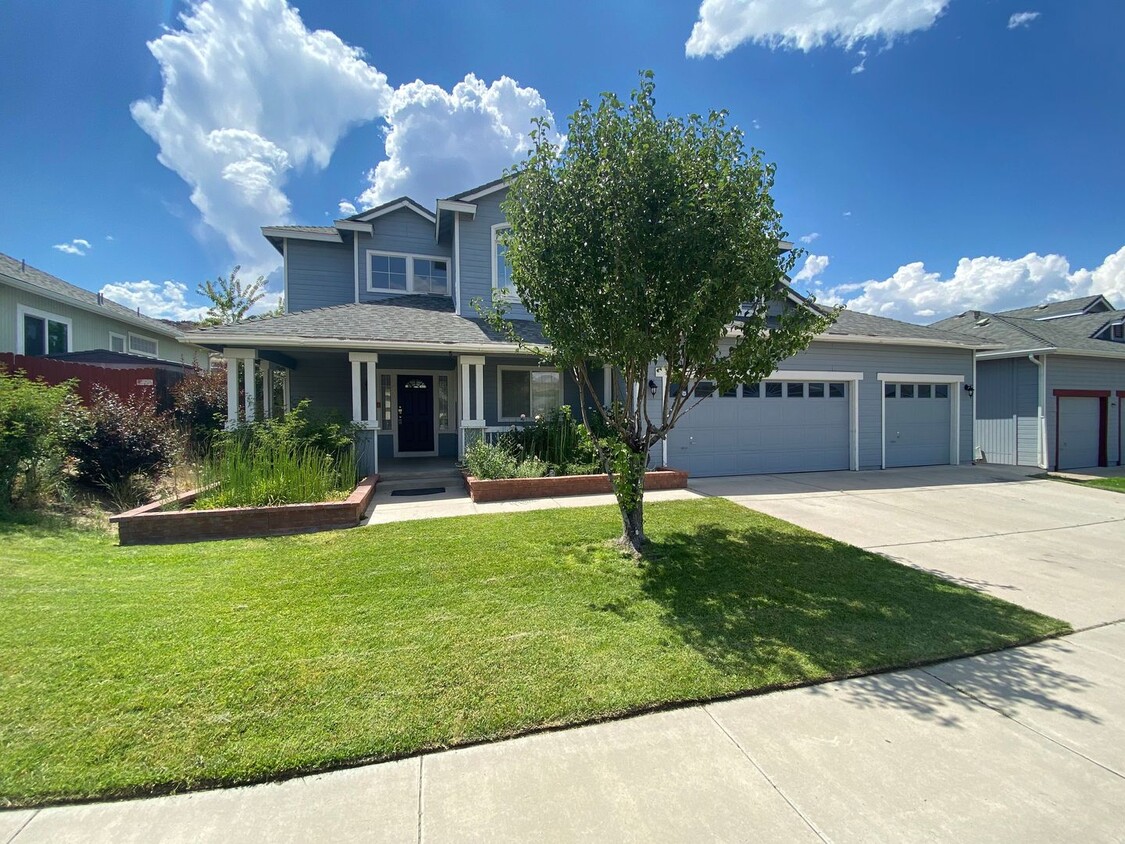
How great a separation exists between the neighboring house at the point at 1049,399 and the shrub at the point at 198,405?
20.5m

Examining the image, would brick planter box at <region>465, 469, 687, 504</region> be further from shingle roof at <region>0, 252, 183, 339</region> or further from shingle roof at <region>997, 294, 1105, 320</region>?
shingle roof at <region>997, 294, 1105, 320</region>

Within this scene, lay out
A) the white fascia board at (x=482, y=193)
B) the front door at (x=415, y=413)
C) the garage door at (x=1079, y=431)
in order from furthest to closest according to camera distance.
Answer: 1. the garage door at (x=1079, y=431)
2. the front door at (x=415, y=413)
3. the white fascia board at (x=482, y=193)

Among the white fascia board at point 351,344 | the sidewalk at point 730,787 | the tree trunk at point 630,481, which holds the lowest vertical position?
the sidewalk at point 730,787

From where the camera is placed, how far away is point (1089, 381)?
14.0 metres

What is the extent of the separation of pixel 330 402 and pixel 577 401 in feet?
21.0

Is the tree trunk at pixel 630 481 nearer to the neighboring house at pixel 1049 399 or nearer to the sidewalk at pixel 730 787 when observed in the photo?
the sidewalk at pixel 730 787

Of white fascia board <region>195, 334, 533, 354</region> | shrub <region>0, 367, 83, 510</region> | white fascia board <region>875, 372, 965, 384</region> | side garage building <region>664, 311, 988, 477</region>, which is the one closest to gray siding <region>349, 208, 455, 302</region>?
white fascia board <region>195, 334, 533, 354</region>

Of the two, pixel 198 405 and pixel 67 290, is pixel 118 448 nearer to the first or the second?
pixel 198 405

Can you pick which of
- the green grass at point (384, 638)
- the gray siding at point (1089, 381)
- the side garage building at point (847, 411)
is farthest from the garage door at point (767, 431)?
the gray siding at point (1089, 381)

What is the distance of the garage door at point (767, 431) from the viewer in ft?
35.1

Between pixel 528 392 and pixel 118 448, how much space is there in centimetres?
782

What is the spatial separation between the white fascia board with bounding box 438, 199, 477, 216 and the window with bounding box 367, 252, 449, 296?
2272mm

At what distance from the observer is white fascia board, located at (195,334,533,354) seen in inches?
344

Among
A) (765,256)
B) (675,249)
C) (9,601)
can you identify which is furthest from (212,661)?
(765,256)
